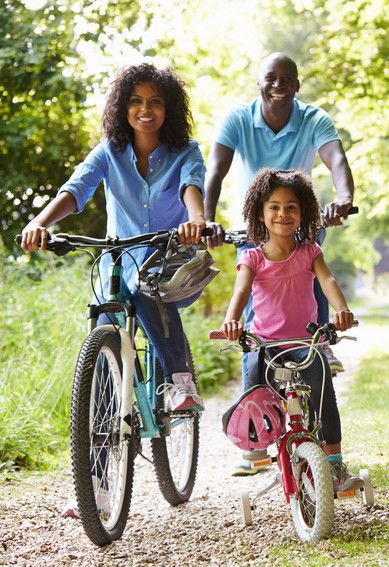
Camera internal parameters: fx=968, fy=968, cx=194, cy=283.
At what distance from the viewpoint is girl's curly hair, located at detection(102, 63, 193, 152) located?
164 inches

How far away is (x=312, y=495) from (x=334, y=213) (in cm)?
128

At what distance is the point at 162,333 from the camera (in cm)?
409

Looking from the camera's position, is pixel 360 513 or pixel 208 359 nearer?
pixel 360 513

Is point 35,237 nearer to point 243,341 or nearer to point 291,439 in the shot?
point 243,341

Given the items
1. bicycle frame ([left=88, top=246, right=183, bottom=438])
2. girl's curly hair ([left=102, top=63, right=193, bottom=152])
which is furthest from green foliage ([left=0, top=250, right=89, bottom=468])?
girl's curly hair ([left=102, top=63, right=193, bottom=152])

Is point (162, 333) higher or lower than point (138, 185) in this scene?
lower

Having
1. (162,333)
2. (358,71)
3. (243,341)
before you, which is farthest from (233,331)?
(358,71)

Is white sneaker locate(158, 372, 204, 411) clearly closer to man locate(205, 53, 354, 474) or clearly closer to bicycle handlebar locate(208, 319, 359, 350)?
bicycle handlebar locate(208, 319, 359, 350)

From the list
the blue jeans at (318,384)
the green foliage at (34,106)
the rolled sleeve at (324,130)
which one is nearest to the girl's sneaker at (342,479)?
the blue jeans at (318,384)

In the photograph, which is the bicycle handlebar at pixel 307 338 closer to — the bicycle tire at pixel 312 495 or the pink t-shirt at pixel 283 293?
the pink t-shirt at pixel 283 293

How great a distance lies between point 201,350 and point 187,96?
5463mm

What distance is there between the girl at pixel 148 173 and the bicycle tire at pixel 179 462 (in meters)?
0.31

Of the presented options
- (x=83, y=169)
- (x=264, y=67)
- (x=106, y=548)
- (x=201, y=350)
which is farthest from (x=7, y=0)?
(x=106, y=548)

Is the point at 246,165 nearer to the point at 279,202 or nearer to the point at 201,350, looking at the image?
the point at 279,202
